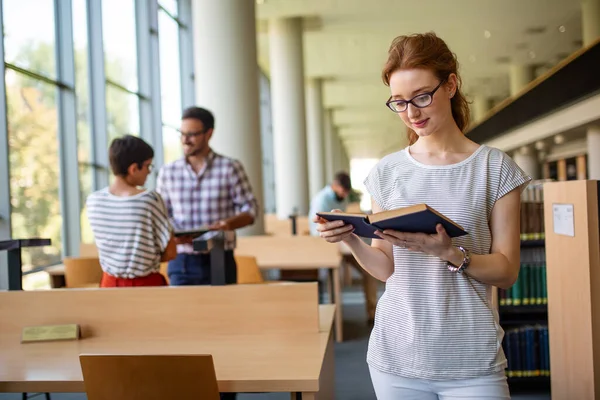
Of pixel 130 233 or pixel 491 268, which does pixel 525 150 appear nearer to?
pixel 130 233

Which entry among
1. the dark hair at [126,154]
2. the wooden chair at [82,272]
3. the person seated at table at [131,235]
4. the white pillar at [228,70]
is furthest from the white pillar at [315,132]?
the person seated at table at [131,235]

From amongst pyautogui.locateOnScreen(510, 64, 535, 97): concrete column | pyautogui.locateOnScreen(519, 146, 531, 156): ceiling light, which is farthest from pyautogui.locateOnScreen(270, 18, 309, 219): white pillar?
pyautogui.locateOnScreen(510, 64, 535, 97): concrete column

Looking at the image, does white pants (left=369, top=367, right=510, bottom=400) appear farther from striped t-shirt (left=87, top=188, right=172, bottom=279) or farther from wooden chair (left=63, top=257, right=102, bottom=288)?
wooden chair (left=63, top=257, right=102, bottom=288)

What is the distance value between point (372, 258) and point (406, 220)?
27 centimetres

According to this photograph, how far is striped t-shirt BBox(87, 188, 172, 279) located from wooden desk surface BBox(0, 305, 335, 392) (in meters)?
0.38

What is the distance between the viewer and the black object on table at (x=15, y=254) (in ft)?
8.61

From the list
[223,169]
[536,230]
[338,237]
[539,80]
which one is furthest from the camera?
[539,80]

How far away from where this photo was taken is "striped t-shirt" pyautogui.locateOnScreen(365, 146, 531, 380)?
1.48 m

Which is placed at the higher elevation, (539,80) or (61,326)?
(539,80)

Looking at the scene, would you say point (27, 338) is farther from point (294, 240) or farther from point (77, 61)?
point (77, 61)

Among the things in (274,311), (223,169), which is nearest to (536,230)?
(223,169)

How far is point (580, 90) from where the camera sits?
1144 cm

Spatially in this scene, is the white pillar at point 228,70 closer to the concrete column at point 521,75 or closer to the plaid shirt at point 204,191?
the plaid shirt at point 204,191

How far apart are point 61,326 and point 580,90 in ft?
35.1
